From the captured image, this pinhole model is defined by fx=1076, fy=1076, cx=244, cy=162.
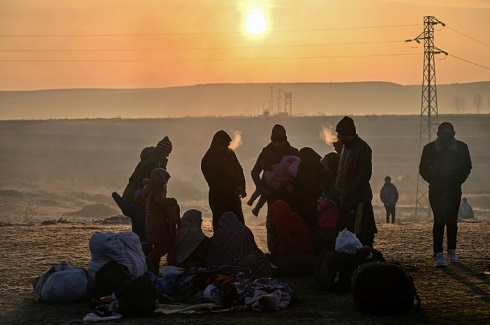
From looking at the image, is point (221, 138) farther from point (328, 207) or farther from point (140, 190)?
point (328, 207)

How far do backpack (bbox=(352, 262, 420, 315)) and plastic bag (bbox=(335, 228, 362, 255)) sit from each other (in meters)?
1.32

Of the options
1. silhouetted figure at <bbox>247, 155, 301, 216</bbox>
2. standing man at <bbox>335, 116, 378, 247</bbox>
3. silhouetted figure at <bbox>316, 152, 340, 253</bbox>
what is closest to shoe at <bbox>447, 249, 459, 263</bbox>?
silhouetted figure at <bbox>316, 152, 340, 253</bbox>

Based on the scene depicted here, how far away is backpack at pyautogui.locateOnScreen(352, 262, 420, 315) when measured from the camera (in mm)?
11633

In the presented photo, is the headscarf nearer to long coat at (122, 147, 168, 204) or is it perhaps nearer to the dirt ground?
long coat at (122, 147, 168, 204)

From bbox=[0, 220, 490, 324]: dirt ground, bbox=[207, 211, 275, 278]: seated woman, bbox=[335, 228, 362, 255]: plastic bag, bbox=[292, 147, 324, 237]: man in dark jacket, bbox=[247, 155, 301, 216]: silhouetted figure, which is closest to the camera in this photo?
bbox=[0, 220, 490, 324]: dirt ground

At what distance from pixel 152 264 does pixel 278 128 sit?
9.39 ft

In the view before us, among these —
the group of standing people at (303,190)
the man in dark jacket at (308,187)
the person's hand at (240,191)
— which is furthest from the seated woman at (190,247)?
the man in dark jacket at (308,187)

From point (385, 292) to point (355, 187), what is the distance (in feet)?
8.40

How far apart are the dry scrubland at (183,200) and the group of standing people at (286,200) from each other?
0.84 metres

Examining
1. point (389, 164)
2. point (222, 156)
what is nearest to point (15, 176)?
point (389, 164)

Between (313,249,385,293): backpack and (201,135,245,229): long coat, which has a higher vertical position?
(201,135,245,229): long coat

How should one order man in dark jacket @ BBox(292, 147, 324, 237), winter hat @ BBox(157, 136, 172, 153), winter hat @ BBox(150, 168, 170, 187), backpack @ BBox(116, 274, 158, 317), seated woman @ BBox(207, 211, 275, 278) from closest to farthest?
backpack @ BBox(116, 274, 158, 317)
seated woman @ BBox(207, 211, 275, 278)
winter hat @ BBox(150, 168, 170, 187)
man in dark jacket @ BBox(292, 147, 324, 237)
winter hat @ BBox(157, 136, 172, 153)

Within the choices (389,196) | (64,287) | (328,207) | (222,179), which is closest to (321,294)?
(328,207)

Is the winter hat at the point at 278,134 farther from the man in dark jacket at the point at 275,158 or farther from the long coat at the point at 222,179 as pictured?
the long coat at the point at 222,179
